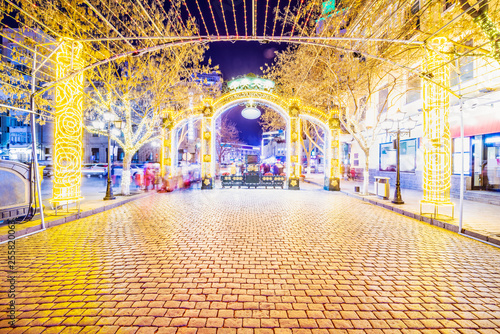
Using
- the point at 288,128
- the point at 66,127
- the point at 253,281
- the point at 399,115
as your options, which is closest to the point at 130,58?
the point at 66,127

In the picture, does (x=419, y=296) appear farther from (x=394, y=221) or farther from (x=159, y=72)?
(x=159, y=72)

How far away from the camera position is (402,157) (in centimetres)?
1738

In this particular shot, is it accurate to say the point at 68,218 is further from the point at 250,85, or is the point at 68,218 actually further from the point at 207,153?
the point at 250,85

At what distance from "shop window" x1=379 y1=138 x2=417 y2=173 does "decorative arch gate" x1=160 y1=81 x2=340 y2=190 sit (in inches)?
165

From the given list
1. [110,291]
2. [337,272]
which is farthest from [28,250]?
[337,272]

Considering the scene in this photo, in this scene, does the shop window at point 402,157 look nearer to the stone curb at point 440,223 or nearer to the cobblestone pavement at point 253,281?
the stone curb at point 440,223

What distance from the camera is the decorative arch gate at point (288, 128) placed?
51.2 ft

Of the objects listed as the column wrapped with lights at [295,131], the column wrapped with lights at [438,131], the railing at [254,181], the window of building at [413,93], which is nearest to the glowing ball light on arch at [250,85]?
the column wrapped with lights at [295,131]

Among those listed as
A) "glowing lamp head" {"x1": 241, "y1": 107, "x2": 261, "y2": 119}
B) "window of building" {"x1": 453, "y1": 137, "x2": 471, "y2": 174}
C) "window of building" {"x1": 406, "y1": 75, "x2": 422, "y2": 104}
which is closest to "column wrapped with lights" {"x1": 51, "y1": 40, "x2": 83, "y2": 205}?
"glowing lamp head" {"x1": 241, "y1": 107, "x2": 261, "y2": 119}

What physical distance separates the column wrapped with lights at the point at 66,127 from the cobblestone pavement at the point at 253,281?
6.38 feet

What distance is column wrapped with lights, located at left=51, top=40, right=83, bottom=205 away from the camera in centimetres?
759

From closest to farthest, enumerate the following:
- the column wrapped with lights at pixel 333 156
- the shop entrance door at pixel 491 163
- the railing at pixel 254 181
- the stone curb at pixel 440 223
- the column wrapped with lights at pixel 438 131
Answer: the stone curb at pixel 440 223, the column wrapped with lights at pixel 438 131, the shop entrance door at pixel 491 163, the column wrapped with lights at pixel 333 156, the railing at pixel 254 181

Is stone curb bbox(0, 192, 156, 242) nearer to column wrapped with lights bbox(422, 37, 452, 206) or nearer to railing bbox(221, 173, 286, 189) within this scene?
railing bbox(221, 173, 286, 189)

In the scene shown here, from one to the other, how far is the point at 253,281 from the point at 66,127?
312 inches
